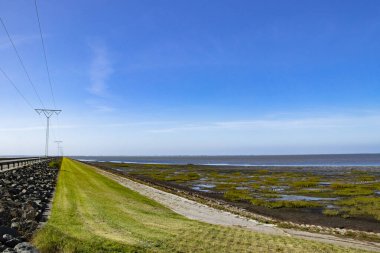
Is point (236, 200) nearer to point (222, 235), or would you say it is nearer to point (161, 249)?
point (222, 235)

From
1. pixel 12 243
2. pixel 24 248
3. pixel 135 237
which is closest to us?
pixel 24 248

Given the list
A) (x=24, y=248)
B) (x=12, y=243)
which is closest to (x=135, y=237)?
(x=12, y=243)

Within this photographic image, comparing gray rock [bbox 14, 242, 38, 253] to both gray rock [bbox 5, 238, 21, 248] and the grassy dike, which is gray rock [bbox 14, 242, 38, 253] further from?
the grassy dike

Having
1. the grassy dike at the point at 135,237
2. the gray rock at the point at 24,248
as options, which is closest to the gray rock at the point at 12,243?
the gray rock at the point at 24,248

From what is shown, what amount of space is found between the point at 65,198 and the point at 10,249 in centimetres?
1414

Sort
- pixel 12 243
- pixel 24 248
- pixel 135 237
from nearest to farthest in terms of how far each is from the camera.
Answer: pixel 24 248, pixel 12 243, pixel 135 237

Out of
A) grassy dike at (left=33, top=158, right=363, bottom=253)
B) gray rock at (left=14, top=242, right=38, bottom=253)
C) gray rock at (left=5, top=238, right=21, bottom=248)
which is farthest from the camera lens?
grassy dike at (left=33, top=158, right=363, bottom=253)

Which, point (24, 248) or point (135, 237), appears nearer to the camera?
point (24, 248)

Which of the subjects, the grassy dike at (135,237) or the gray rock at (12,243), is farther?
the grassy dike at (135,237)

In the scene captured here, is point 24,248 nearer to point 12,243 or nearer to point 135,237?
point 12,243

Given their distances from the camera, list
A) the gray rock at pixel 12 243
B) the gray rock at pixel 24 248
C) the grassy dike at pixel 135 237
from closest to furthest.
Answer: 1. the gray rock at pixel 24 248
2. the gray rock at pixel 12 243
3. the grassy dike at pixel 135 237

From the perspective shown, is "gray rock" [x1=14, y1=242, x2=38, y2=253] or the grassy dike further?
the grassy dike

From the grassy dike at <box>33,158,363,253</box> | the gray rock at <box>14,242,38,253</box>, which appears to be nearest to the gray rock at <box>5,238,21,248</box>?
the gray rock at <box>14,242,38,253</box>

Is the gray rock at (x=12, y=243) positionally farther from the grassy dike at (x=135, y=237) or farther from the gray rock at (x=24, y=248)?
the grassy dike at (x=135, y=237)
